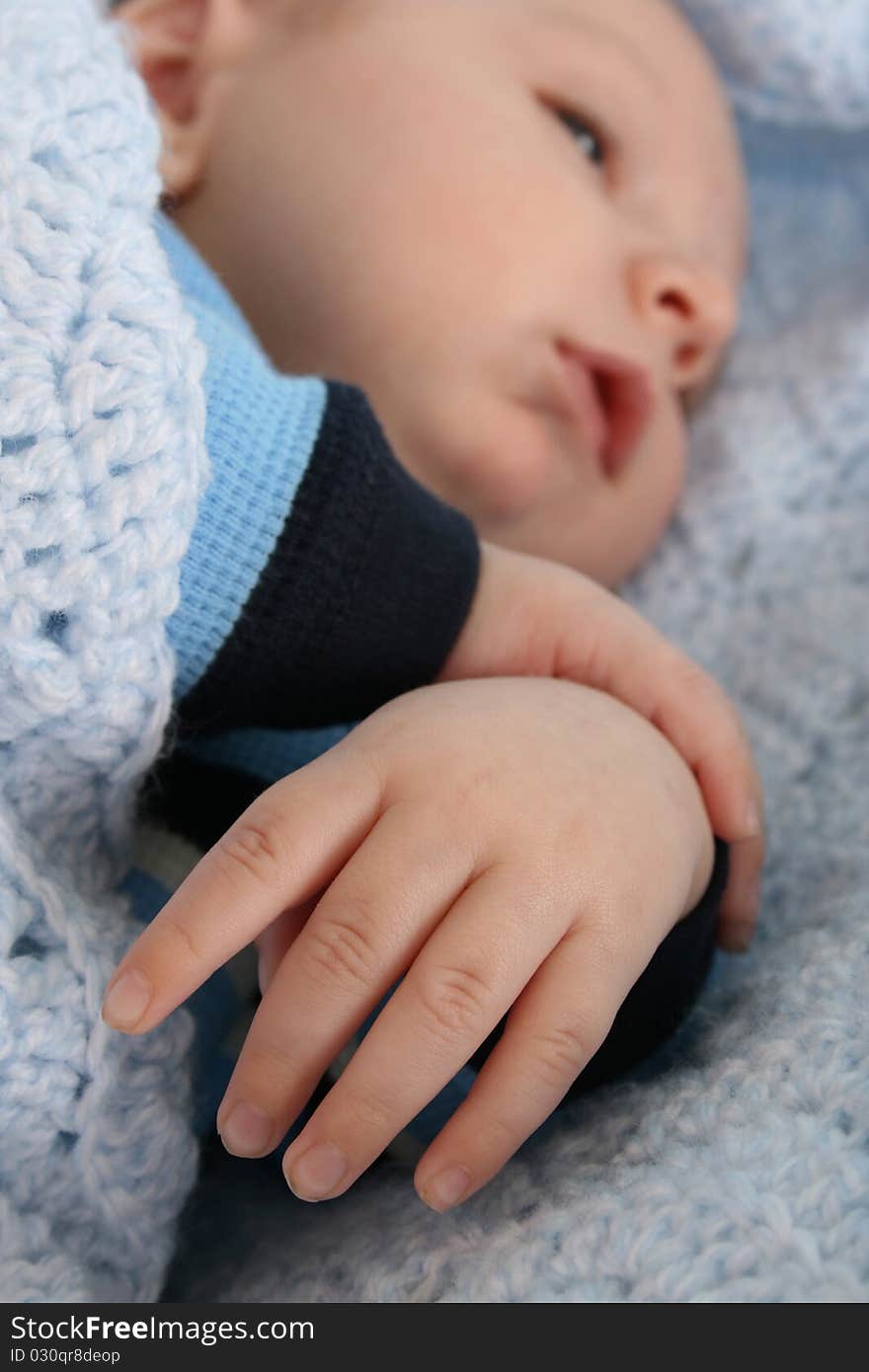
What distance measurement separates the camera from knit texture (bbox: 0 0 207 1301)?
0.55 m

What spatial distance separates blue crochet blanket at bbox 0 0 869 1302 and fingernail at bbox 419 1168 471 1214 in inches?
1.2

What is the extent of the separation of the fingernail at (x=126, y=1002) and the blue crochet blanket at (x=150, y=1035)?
0.15 ft

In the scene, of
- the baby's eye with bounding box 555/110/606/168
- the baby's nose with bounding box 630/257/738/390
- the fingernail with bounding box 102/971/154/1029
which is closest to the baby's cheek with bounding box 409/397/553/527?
the baby's nose with bounding box 630/257/738/390

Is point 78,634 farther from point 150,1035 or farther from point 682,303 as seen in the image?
point 682,303

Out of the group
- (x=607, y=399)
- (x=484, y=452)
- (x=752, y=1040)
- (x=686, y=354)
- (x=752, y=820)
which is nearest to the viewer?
(x=752, y=1040)

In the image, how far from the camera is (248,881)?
55cm

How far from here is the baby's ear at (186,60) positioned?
40.7 inches

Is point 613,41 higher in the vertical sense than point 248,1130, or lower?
higher

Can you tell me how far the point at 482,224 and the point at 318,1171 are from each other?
0.71m

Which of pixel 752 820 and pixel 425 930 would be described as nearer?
pixel 425 930

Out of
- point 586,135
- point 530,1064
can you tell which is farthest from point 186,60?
point 530,1064

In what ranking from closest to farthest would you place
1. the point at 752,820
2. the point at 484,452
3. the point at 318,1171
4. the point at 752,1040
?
the point at 318,1171, the point at 752,1040, the point at 752,820, the point at 484,452

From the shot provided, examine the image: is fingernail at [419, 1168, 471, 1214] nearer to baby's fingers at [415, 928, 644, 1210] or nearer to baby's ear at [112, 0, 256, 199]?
baby's fingers at [415, 928, 644, 1210]
